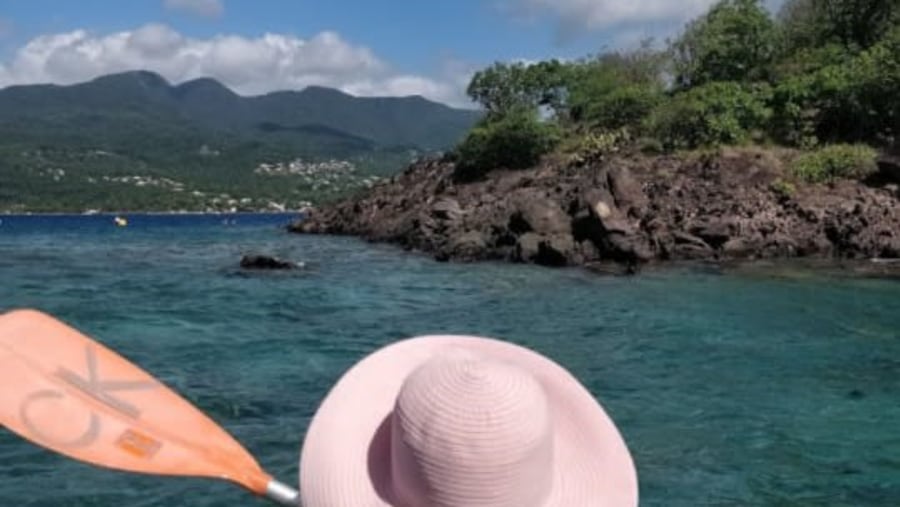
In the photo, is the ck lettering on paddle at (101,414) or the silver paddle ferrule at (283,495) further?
the ck lettering on paddle at (101,414)

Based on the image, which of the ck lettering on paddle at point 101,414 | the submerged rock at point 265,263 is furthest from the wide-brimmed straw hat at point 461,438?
the submerged rock at point 265,263

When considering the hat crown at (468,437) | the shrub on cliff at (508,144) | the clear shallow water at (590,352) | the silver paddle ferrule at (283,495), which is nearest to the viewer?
the hat crown at (468,437)

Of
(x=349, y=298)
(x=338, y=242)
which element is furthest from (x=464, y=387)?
(x=338, y=242)

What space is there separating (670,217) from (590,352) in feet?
54.8

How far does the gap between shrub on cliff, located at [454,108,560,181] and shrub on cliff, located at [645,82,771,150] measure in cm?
578

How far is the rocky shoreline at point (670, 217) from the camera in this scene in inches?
1053

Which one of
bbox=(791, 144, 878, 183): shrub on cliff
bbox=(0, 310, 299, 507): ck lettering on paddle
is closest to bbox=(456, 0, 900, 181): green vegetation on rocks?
bbox=(791, 144, 878, 183): shrub on cliff

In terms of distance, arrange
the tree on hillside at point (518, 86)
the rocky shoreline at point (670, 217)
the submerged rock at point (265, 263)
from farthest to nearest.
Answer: the tree on hillside at point (518, 86) → the rocky shoreline at point (670, 217) → the submerged rock at point (265, 263)

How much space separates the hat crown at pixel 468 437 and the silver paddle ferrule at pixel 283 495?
89 cm

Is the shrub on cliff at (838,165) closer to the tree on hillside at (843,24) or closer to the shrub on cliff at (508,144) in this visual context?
the tree on hillside at (843,24)

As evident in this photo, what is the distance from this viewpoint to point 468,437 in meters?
2.43

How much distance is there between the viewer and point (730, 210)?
29031 mm

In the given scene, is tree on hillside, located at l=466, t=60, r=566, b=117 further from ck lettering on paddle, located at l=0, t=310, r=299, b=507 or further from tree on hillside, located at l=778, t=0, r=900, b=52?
ck lettering on paddle, located at l=0, t=310, r=299, b=507

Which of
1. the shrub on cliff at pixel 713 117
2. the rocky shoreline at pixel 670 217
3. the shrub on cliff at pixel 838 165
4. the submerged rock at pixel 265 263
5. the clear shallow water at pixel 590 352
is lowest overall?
the submerged rock at pixel 265 263
